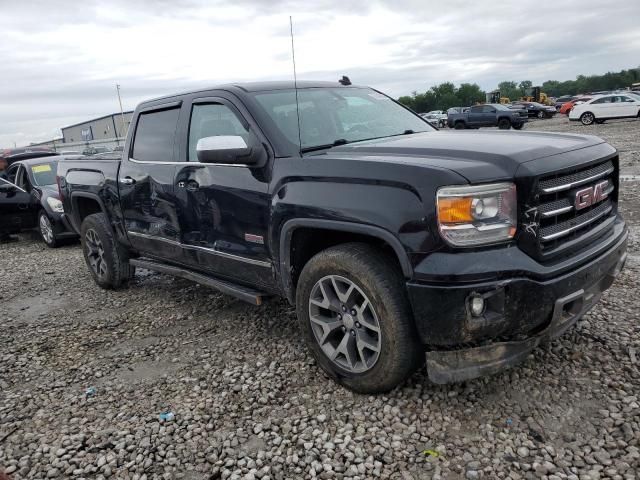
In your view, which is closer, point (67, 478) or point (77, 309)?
point (67, 478)

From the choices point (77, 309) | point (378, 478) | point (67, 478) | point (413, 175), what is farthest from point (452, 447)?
point (77, 309)

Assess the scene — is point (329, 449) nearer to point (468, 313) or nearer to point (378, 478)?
point (378, 478)

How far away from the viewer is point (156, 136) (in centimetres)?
454

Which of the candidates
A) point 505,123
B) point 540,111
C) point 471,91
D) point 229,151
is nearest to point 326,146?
point 229,151

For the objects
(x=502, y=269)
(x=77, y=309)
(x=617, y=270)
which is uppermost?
(x=502, y=269)

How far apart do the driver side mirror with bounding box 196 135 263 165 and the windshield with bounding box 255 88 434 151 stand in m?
0.27

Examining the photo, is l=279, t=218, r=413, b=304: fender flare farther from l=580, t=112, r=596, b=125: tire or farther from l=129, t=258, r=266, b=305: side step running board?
l=580, t=112, r=596, b=125: tire

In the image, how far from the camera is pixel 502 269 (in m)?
2.50

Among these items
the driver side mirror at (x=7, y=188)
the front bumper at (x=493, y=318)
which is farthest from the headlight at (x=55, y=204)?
the front bumper at (x=493, y=318)

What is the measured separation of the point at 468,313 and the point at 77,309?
4224 mm

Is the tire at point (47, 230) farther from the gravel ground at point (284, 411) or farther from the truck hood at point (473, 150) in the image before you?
the truck hood at point (473, 150)

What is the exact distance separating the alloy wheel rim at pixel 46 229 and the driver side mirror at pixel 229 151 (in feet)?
21.4

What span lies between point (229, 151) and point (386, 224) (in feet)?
3.91

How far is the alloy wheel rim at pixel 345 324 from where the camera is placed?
9.70ft
